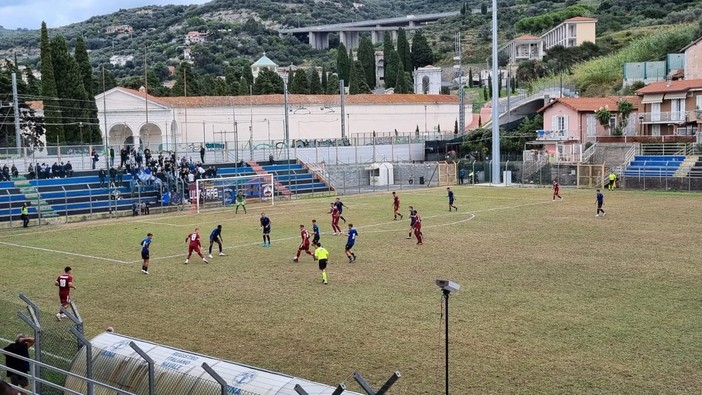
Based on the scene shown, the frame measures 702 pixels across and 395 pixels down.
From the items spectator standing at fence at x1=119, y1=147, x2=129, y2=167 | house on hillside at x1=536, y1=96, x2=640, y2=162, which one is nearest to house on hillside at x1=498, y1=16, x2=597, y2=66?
house on hillside at x1=536, y1=96, x2=640, y2=162

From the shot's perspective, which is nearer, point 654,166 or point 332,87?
point 654,166

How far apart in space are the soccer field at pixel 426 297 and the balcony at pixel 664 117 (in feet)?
90.5

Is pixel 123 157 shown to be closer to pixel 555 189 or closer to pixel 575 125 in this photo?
pixel 555 189

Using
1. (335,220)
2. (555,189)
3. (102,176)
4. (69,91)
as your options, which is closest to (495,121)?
(555,189)

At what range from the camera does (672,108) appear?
64.9 meters

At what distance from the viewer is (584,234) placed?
31625mm

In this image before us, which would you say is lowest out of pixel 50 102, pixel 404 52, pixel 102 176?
pixel 102 176

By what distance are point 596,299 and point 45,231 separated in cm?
2878

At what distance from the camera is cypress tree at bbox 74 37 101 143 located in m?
67.3

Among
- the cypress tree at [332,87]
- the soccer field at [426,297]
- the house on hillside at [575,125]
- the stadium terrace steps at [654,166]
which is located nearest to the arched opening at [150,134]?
the cypress tree at [332,87]

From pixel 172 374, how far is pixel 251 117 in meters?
63.5

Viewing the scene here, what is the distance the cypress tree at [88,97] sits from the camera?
6731 cm

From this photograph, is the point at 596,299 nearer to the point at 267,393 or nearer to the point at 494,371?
the point at 494,371

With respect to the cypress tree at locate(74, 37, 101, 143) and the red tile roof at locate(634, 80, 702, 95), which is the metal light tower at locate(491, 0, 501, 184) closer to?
the red tile roof at locate(634, 80, 702, 95)
